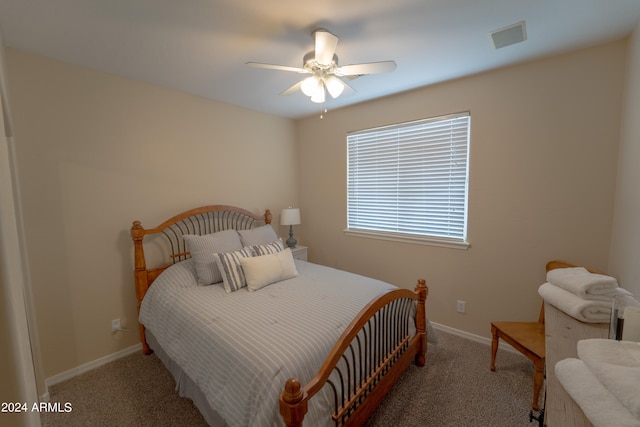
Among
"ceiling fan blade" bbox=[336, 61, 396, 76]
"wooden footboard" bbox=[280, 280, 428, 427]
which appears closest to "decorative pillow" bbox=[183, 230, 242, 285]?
"wooden footboard" bbox=[280, 280, 428, 427]

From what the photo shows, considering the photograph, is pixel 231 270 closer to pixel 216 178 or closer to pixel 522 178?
pixel 216 178

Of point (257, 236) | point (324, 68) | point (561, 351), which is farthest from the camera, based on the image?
point (257, 236)

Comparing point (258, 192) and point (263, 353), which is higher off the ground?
point (258, 192)

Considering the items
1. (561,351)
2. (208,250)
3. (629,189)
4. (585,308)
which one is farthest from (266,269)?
(629,189)

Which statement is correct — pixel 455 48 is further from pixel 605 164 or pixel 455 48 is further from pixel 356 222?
pixel 356 222

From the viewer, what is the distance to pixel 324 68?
1803 millimetres

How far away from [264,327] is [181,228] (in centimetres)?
171

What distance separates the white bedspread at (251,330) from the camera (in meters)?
1.27

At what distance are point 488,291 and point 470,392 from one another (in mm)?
938

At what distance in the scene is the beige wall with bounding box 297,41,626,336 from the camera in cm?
196

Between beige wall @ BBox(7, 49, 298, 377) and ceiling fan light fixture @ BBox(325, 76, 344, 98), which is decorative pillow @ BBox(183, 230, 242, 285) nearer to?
beige wall @ BBox(7, 49, 298, 377)

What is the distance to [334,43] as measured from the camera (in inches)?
Answer: 62.7

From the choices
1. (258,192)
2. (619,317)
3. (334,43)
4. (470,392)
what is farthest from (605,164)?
(258,192)

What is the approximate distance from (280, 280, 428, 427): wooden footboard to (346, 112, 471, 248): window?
0.92m
